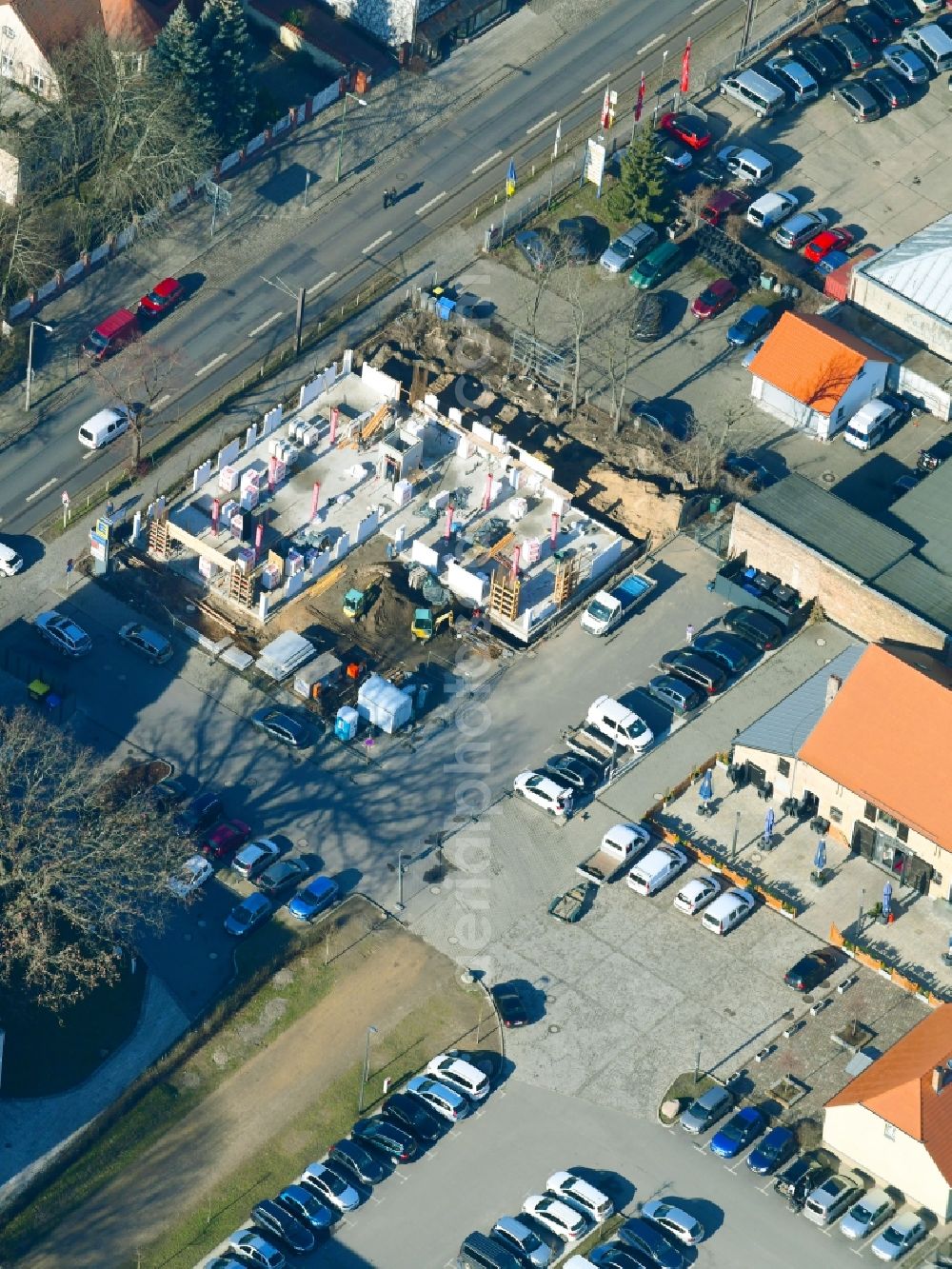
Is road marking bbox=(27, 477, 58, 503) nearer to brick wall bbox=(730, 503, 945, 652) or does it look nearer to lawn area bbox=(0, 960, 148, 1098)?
lawn area bbox=(0, 960, 148, 1098)

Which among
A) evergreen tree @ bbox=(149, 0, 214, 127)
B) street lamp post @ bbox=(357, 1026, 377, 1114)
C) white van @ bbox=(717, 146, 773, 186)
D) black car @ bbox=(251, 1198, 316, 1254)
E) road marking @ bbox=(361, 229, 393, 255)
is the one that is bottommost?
black car @ bbox=(251, 1198, 316, 1254)

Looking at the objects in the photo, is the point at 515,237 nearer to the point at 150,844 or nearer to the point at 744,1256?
the point at 150,844

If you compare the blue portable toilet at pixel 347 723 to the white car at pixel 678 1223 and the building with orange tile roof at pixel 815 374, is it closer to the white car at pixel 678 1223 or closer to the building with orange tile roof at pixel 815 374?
the white car at pixel 678 1223

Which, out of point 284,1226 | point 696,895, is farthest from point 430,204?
point 284,1226

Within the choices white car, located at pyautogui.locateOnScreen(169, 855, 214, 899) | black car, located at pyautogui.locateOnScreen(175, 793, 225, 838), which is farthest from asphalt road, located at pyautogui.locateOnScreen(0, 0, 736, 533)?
white car, located at pyautogui.locateOnScreen(169, 855, 214, 899)

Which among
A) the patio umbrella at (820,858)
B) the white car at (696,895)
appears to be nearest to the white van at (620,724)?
the white car at (696,895)

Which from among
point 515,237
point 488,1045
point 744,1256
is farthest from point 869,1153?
point 515,237

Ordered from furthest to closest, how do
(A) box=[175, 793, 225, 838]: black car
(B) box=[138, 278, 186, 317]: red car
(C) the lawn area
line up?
(B) box=[138, 278, 186, 317]: red car, (A) box=[175, 793, 225, 838]: black car, (C) the lawn area

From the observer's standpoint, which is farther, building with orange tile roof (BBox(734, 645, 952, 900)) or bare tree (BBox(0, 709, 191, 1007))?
building with orange tile roof (BBox(734, 645, 952, 900))
